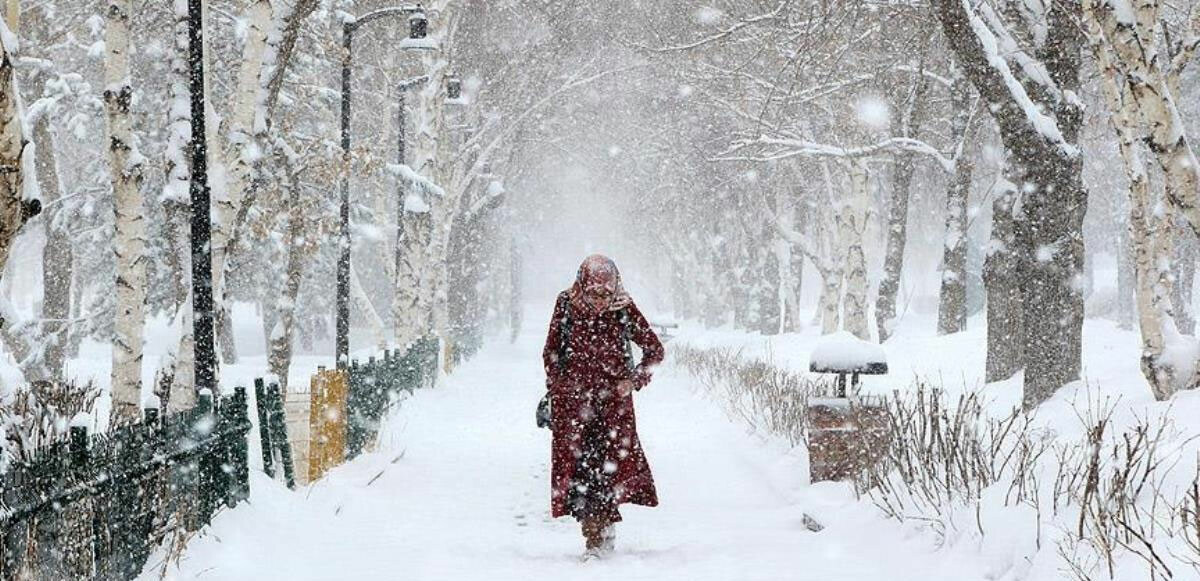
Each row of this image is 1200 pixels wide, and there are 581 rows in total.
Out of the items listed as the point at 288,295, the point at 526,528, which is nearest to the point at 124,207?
the point at 526,528

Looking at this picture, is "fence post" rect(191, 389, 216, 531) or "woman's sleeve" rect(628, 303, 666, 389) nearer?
"fence post" rect(191, 389, 216, 531)

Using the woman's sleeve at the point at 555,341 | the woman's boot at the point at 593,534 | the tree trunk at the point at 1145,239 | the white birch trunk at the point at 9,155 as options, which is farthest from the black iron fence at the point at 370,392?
the tree trunk at the point at 1145,239

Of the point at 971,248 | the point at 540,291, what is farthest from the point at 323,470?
the point at 540,291

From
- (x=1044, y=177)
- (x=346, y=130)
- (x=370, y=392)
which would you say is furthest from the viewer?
(x=346, y=130)

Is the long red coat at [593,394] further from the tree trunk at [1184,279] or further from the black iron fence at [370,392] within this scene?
the tree trunk at [1184,279]

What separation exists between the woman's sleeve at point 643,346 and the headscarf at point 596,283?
13 centimetres

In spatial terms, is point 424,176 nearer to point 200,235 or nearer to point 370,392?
point 370,392

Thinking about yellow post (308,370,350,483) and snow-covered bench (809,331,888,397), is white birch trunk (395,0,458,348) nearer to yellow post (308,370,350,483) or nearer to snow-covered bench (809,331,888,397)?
yellow post (308,370,350,483)

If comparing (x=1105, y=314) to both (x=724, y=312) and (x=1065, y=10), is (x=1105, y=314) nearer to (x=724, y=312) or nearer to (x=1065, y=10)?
(x=724, y=312)

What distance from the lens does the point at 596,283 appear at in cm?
621

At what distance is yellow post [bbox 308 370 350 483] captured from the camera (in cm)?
853

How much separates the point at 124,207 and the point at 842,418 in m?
7.11

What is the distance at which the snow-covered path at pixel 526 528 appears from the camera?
568cm

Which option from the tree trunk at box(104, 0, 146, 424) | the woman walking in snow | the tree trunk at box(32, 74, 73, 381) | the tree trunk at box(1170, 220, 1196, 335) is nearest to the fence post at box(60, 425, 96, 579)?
the woman walking in snow
